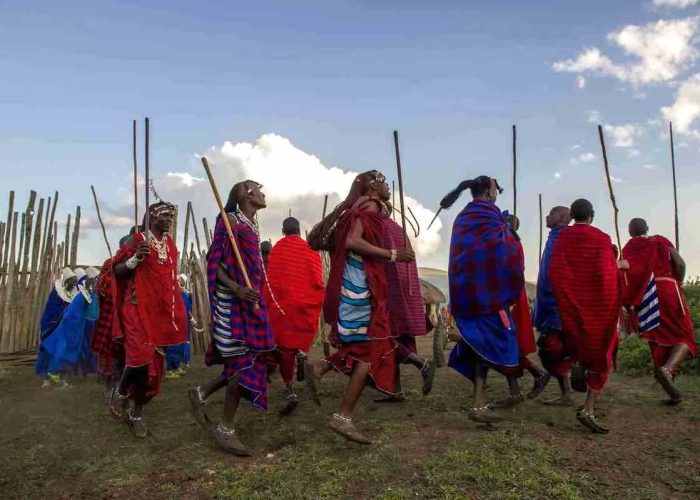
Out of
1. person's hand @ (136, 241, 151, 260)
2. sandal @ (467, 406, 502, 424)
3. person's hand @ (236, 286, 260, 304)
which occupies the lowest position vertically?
sandal @ (467, 406, 502, 424)

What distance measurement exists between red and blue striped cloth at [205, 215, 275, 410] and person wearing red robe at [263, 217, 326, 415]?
165 centimetres

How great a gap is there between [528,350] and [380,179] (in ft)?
7.05

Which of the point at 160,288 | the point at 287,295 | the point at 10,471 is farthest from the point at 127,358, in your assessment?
the point at 287,295

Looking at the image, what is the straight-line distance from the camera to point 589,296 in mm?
4688

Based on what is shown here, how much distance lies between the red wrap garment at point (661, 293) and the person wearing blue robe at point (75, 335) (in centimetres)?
637

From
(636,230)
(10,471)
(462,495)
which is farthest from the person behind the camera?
(636,230)

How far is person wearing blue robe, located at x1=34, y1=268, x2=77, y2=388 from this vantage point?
25.6 feet

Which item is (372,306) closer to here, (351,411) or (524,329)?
(351,411)

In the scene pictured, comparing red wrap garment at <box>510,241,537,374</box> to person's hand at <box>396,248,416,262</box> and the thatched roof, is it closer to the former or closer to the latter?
person's hand at <box>396,248,416,262</box>

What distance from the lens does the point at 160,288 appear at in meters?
5.05

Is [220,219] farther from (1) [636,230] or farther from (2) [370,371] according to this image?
(1) [636,230]

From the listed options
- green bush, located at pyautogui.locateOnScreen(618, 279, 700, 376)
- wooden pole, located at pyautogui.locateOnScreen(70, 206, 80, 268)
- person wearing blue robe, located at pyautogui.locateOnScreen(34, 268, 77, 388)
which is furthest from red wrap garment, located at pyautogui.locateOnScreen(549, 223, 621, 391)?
wooden pole, located at pyautogui.locateOnScreen(70, 206, 80, 268)

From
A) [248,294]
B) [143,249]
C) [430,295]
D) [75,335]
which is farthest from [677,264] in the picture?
[430,295]

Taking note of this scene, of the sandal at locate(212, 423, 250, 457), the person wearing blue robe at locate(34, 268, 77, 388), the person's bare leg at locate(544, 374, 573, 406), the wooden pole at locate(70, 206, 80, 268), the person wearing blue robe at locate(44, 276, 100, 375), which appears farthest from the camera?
the wooden pole at locate(70, 206, 80, 268)
